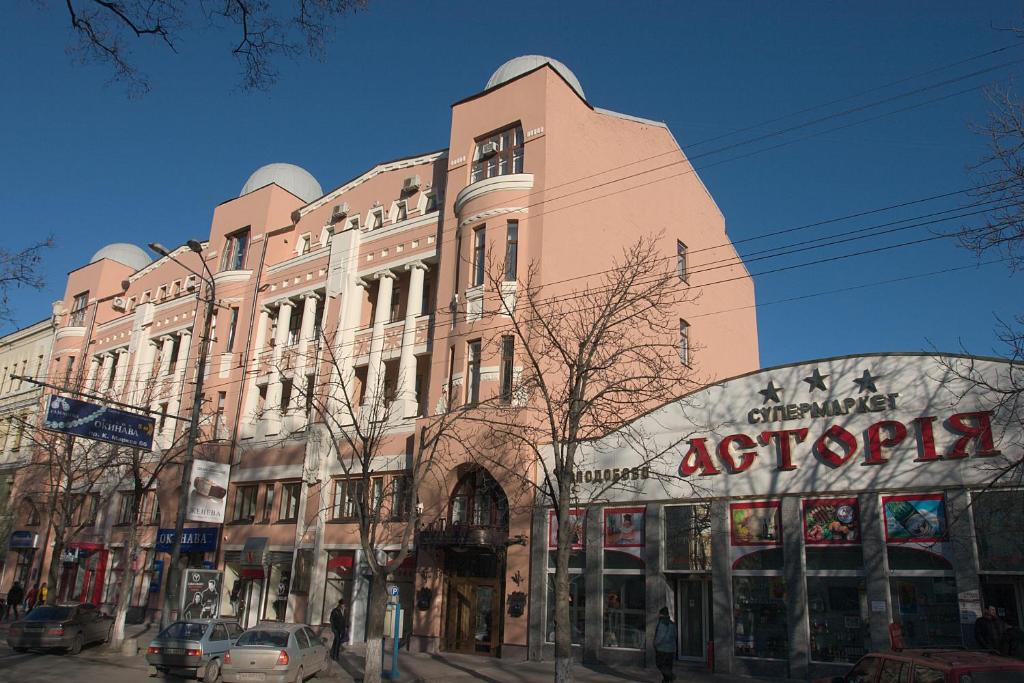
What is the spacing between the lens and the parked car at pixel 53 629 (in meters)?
22.5

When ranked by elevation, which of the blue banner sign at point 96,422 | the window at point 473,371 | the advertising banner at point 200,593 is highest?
the window at point 473,371

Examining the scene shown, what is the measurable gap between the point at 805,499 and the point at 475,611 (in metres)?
10.6

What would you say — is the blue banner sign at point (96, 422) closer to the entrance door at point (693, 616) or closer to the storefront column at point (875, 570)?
the entrance door at point (693, 616)

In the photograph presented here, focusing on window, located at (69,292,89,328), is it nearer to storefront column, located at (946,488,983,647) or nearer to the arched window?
the arched window

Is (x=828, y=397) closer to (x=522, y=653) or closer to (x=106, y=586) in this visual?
(x=522, y=653)

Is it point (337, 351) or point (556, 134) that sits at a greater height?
point (556, 134)

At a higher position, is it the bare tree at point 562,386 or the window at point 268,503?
the bare tree at point 562,386

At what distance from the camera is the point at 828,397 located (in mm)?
18516

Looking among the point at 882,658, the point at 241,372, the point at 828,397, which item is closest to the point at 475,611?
the point at 828,397

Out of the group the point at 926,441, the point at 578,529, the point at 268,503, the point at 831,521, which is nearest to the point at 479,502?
the point at 578,529

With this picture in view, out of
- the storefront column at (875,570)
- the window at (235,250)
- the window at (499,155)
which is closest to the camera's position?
the storefront column at (875,570)

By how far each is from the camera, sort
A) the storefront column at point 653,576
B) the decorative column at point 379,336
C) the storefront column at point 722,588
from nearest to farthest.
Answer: the storefront column at point 722,588, the storefront column at point 653,576, the decorative column at point 379,336

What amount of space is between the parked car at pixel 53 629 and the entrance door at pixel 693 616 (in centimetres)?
1775

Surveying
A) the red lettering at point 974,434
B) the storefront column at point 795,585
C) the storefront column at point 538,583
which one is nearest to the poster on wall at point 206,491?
the storefront column at point 538,583
